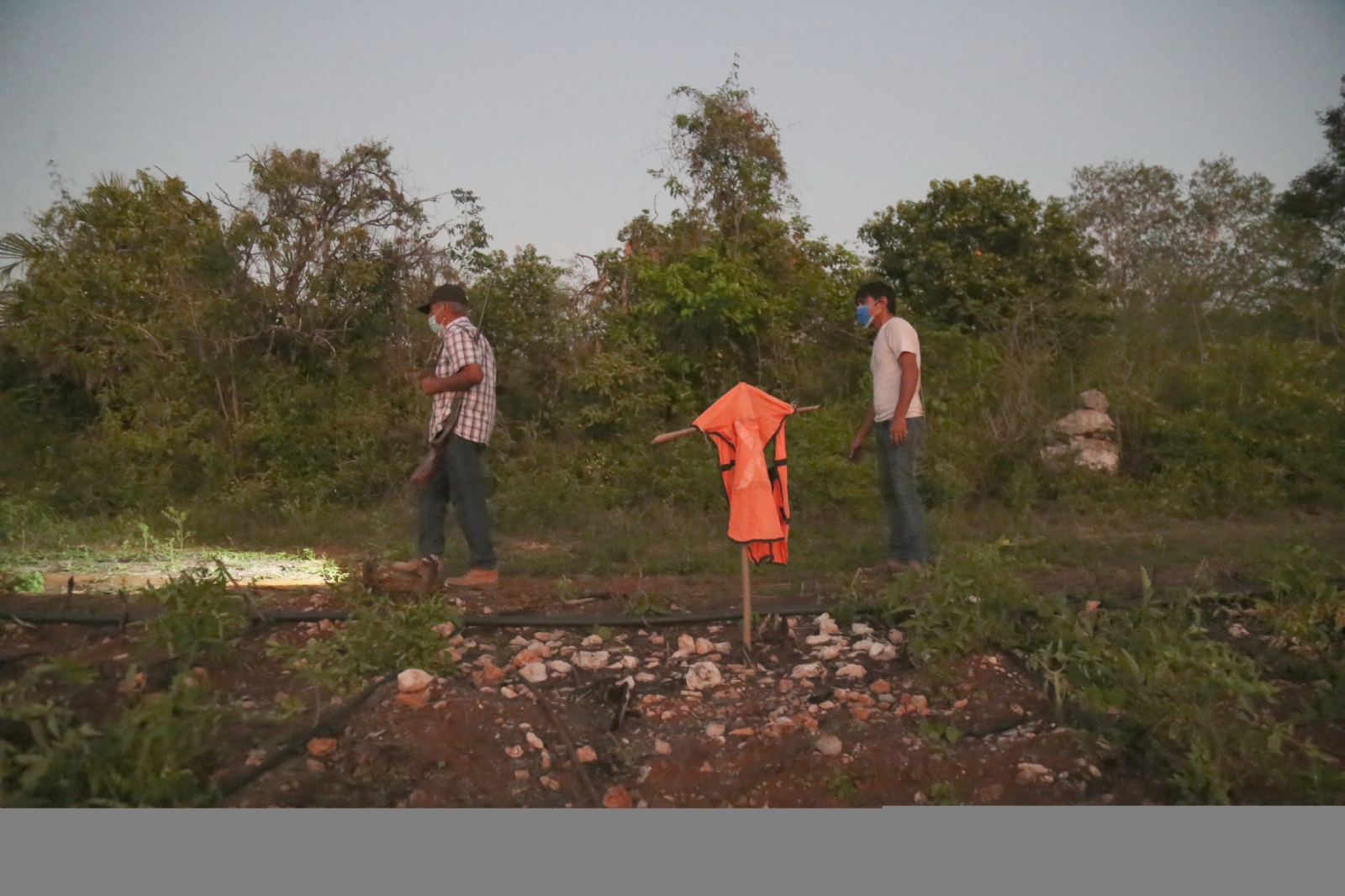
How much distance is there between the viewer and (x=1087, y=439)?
32.2 ft

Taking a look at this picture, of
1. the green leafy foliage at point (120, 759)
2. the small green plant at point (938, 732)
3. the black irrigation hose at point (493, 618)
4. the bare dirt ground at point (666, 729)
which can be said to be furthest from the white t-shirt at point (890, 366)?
the green leafy foliage at point (120, 759)

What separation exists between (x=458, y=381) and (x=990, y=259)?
727cm

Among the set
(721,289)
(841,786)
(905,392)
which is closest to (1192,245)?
(721,289)

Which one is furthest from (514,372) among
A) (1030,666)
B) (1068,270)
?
(1030,666)

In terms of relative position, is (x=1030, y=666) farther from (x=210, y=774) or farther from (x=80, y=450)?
(x=80, y=450)

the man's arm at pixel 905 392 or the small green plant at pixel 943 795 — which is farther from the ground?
the man's arm at pixel 905 392

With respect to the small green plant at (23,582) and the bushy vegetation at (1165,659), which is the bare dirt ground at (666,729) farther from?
the small green plant at (23,582)

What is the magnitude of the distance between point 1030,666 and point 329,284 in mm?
7976

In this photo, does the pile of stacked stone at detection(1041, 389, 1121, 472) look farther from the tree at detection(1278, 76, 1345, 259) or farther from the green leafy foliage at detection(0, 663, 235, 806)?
the green leafy foliage at detection(0, 663, 235, 806)

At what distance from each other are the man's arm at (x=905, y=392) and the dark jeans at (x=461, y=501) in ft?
7.34

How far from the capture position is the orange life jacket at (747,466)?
4.57 m

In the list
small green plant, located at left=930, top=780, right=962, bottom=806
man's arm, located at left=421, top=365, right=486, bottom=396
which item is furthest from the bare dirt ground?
man's arm, located at left=421, top=365, right=486, bottom=396

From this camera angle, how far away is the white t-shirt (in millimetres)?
5801

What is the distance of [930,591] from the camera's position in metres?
4.95
